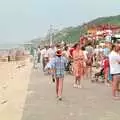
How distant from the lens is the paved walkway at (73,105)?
1269 cm

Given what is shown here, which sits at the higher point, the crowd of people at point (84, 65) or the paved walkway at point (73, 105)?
the crowd of people at point (84, 65)

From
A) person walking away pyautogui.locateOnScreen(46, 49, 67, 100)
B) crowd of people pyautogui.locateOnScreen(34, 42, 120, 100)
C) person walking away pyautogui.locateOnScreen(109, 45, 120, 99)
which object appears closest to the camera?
person walking away pyautogui.locateOnScreen(109, 45, 120, 99)

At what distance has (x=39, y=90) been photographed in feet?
62.7

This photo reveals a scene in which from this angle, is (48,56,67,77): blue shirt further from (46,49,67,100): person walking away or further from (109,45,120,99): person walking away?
(109,45,120,99): person walking away

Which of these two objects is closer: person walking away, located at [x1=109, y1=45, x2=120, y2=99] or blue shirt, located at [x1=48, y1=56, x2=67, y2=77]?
person walking away, located at [x1=109, y1=45, x2=120, y2=99]

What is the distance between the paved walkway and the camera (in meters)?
12.7

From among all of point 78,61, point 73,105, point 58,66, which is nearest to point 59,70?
point 58,66

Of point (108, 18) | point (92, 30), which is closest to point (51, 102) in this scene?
point (92, 30)

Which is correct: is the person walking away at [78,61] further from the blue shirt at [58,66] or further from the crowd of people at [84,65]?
the blue shirt at [58,66]

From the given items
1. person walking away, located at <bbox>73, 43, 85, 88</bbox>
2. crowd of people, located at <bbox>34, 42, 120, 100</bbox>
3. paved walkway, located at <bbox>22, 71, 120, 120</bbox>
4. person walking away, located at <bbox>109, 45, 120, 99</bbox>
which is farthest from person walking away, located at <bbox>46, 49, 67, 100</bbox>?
person walking away, located at <bbox>73, 43, 85, 88</bbox>

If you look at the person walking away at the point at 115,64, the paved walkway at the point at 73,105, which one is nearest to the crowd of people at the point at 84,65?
the person walking away at the point at 115,64

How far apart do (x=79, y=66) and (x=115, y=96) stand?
144 inches

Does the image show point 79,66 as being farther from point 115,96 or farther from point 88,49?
point 88,49

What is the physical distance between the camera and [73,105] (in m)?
14.6
